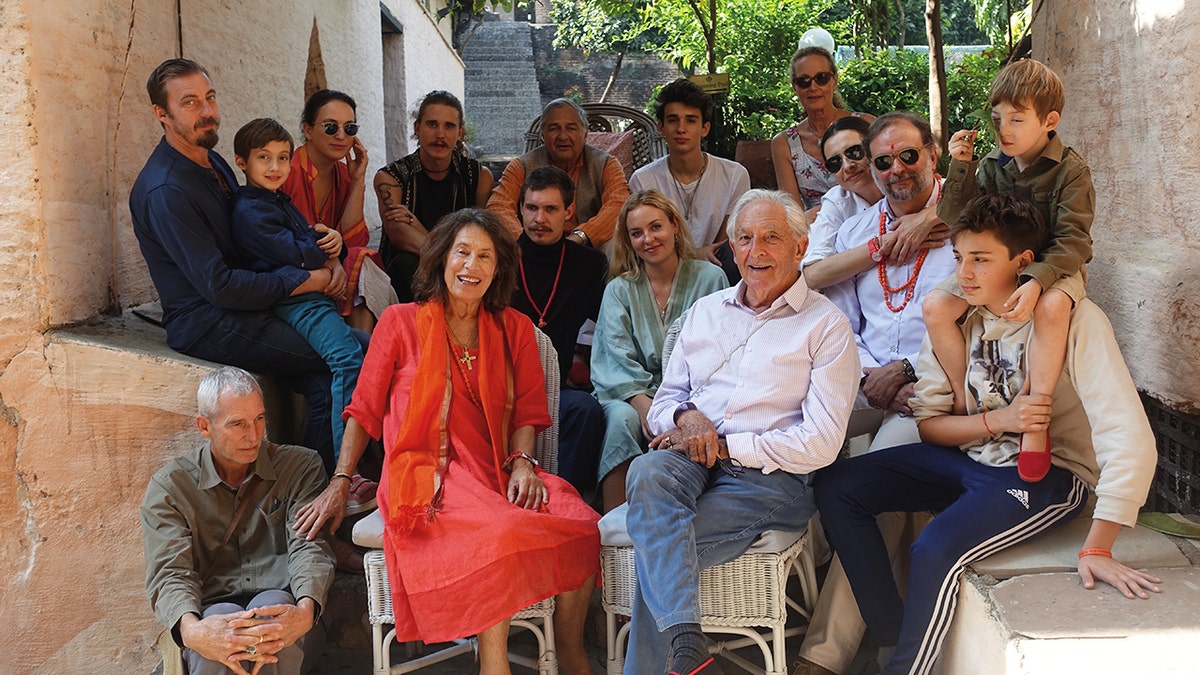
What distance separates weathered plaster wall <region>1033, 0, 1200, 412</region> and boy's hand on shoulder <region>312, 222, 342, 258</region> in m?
2.90

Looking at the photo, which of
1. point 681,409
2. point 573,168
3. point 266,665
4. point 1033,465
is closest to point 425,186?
point 573,168

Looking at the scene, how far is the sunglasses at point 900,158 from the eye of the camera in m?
3.51

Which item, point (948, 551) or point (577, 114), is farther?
point (577, 114)

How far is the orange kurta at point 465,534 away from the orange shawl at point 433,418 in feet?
0.07

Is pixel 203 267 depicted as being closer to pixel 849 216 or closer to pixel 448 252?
pixel 448 252

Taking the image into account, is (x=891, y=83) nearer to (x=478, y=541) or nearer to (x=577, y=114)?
(x=577, y=114)

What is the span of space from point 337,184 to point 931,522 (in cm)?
290

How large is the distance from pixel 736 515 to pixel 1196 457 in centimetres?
169

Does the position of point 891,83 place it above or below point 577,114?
above

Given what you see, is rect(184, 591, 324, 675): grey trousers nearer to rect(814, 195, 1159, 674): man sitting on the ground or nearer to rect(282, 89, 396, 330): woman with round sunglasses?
rect(282, 89, 396, 330): woman with round sunglasses

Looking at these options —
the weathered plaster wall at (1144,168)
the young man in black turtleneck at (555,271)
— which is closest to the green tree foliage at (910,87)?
the weathered plaster wall at (1144,168)

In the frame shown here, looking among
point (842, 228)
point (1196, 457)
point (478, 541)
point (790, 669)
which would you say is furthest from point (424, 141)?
point (1196, 457)

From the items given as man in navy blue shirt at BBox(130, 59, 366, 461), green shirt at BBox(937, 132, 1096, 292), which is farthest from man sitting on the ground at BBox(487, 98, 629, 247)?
green shirt at BBox(937, 132, 1096, 292)

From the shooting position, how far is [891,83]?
10.9m
